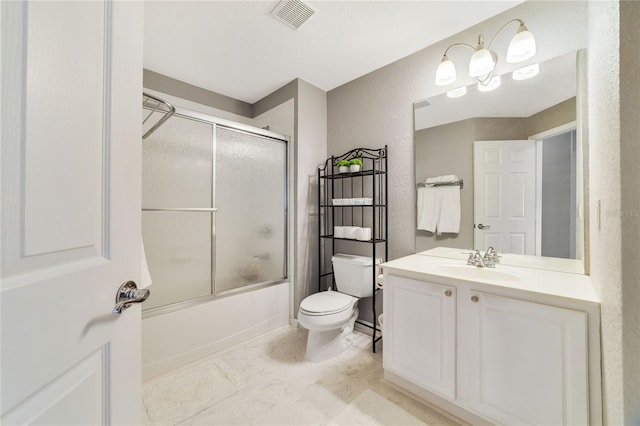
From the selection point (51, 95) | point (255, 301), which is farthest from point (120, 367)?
point (255, 301)

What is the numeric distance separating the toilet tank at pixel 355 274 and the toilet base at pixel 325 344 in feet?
0.86

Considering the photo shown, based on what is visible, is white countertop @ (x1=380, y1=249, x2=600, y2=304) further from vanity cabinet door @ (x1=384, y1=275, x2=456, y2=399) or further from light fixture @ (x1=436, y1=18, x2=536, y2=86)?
light fixture @ (x1=436, y1=18, x2=536, y2=86)

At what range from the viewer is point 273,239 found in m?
2.50

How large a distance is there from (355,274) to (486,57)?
1803 millimetres

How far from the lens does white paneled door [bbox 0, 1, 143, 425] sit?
0.38 metres

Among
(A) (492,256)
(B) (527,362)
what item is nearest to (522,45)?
(A) (492,256)

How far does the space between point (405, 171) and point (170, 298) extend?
6.91ft

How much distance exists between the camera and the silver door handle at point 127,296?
0.59 meters

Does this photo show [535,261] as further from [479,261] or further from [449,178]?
[449,178]

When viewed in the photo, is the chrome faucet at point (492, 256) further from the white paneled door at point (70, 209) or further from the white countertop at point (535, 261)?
the white paneled door at point (70, 209)

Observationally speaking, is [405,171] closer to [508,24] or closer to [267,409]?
[508,24]

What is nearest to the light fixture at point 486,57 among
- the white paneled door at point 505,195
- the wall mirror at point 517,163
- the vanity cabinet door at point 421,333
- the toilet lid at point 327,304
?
the wall mirror at point 517,163

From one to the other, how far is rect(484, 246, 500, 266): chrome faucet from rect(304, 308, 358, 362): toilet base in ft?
3.65

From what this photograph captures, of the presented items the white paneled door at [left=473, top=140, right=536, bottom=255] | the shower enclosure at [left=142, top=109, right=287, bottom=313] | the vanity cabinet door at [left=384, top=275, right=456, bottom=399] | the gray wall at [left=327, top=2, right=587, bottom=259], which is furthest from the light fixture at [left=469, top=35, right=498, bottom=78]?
the shower enclosure at [left=142, top=109, right=287, bottom=313]
